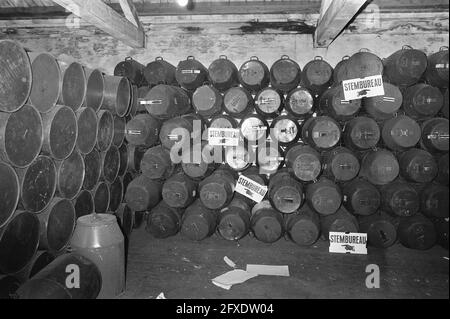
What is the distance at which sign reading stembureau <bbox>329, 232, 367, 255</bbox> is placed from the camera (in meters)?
4.59

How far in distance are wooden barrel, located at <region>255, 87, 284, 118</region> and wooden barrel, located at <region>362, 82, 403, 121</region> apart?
4.34 feet

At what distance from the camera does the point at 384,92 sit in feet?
15.1

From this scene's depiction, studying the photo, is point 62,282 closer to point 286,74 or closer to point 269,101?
point 269,101

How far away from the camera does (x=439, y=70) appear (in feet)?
14.9

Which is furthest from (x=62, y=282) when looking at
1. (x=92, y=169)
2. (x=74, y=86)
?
(x=74, y=86)

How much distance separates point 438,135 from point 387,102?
0.82 metres

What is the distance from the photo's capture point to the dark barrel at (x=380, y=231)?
181 inches

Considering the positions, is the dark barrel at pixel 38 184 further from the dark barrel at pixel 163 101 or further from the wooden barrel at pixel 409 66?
the wooden barrel at pixel 409 66

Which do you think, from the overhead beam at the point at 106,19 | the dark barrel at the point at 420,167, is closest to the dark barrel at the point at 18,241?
the overhead beam at the point at 106,19

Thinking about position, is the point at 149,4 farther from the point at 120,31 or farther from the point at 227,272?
the point at 227,272

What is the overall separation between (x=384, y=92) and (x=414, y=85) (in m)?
0.53

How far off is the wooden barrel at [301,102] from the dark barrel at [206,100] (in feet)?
3.63
